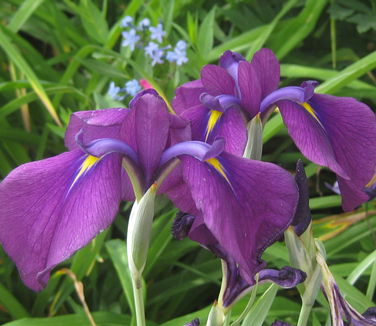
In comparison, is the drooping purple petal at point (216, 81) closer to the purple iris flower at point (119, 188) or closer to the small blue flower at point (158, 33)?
the purple iris flower at point (119, 188)

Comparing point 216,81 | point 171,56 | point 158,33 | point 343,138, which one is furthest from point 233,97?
point 158,33

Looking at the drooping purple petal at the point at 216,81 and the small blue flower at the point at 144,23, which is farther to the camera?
the small blue flower at the point at 144,23

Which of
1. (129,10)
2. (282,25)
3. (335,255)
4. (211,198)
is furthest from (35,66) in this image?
(211,198)

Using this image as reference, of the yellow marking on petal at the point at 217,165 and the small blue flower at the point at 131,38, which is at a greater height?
the yellow marking on petal at the point at 217,165

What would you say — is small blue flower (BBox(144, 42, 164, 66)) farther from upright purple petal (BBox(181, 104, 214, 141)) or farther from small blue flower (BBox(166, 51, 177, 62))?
upright purple petal (BBox(181, 104, 214, 141))

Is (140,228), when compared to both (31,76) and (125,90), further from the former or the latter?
(31,76)

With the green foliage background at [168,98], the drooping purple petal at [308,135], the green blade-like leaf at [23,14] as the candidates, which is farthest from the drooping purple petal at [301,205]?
the green blade-like leaf at [23,14]

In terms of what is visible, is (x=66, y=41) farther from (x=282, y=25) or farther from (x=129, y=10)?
(x=282, y=25)
